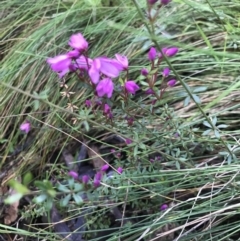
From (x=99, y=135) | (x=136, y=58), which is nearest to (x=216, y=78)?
(x=136, y=58)

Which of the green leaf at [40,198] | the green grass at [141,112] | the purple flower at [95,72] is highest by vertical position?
the purple flower at [95,72]

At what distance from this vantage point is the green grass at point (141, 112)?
1079 millimetres

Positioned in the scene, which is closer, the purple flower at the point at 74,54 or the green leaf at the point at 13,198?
the green leaf at the point at 13,198

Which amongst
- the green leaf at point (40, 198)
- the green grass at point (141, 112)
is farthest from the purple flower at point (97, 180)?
the green leaf at point (40, 198)

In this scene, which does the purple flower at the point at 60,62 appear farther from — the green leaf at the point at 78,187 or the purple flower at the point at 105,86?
the green leaf at the point at 78,187

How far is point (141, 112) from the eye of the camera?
1.33 metres

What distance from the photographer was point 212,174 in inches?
43.3

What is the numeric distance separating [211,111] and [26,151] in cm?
58

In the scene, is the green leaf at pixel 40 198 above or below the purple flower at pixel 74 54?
below

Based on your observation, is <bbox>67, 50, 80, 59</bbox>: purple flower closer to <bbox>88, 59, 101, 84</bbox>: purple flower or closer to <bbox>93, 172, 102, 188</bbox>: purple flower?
<bbox>88, 59, 101, 84</bbox>: purple flower

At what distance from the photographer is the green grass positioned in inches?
42.5

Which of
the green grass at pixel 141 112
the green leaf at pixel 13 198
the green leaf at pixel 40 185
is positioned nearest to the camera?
the green leaf at pixel 13 198

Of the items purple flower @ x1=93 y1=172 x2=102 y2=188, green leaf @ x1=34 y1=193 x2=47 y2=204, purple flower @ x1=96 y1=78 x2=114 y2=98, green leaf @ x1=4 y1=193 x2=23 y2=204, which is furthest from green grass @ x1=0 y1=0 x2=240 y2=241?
green leaf @ x1=4 y1=193 x2=23 y2=204

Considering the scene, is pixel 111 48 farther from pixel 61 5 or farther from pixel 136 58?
pixel 61 5
